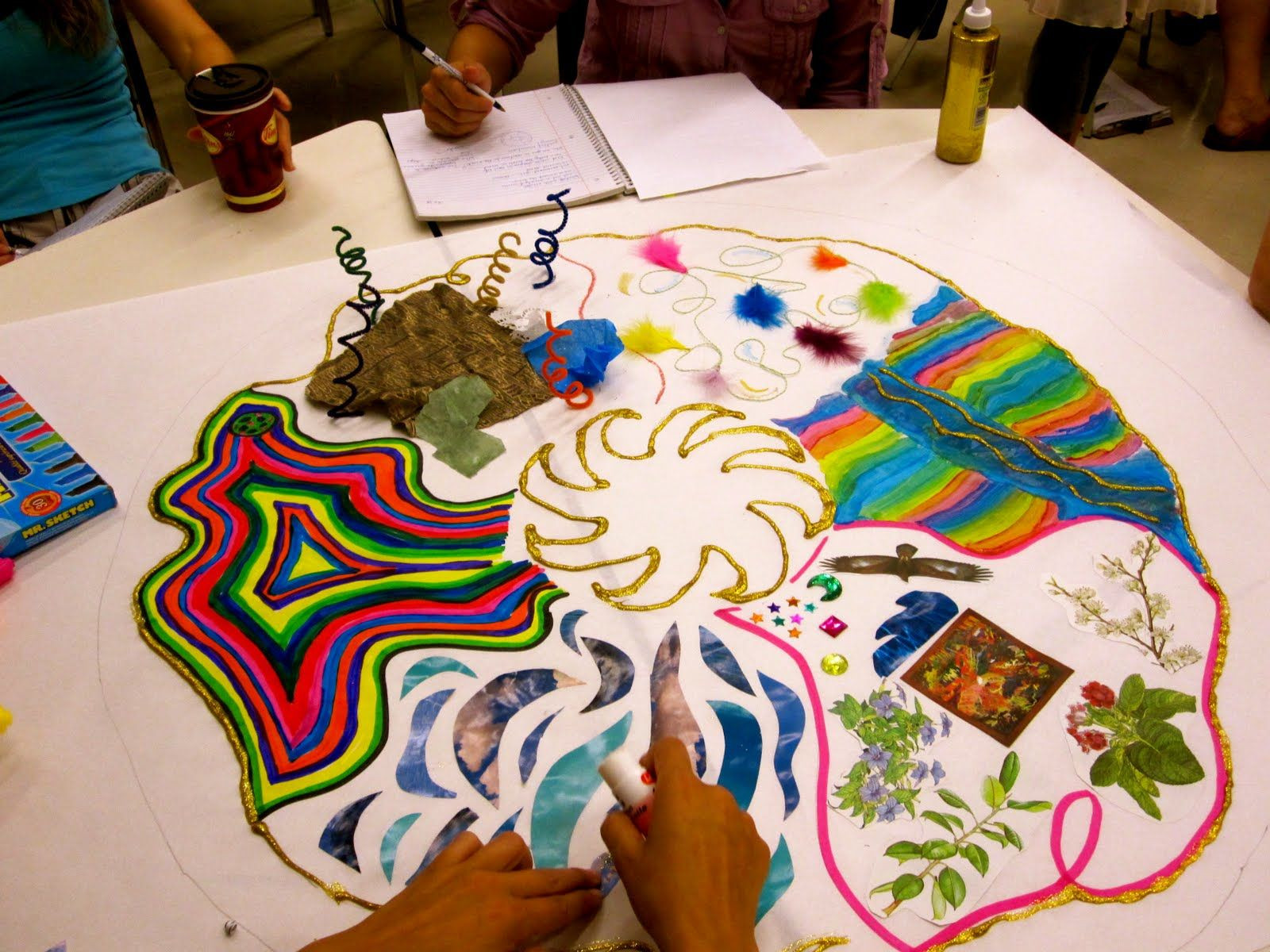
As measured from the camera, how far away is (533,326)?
3.63 ft

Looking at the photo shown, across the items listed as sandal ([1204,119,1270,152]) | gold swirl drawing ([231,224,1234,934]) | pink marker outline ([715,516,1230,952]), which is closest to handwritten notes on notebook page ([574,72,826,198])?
gold swirl drawing ([231,224,1234,934])

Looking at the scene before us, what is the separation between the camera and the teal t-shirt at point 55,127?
1.34 meters

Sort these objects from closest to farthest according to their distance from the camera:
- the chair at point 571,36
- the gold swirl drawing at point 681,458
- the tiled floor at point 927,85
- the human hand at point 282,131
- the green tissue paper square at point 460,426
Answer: the gold swirl drawing at point 681,458 → the green tissue paper square at point 460,426 → the human hand at point 282,131 → the chair at point 571,36 → the tiled floor at point 927,85

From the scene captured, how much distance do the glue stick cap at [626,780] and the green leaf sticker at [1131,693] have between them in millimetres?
375

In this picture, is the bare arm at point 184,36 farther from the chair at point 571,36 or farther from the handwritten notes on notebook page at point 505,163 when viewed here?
the chair at point 571,36

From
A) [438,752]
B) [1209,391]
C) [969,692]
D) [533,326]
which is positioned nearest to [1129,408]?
[1209,391]

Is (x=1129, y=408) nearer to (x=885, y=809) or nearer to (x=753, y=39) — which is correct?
(x=885, y=809)

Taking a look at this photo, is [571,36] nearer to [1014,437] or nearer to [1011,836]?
[1014,437]

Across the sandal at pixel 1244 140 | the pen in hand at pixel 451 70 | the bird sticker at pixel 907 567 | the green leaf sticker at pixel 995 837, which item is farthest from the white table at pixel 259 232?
the sandal at pixel 1244 140

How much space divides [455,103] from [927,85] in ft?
6.49

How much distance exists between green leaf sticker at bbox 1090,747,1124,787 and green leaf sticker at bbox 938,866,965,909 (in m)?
0.13

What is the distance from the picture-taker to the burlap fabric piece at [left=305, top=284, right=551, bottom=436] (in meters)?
1.02

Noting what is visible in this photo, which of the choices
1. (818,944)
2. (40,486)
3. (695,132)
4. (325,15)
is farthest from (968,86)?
(325,15)

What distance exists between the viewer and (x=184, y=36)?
143 cm
